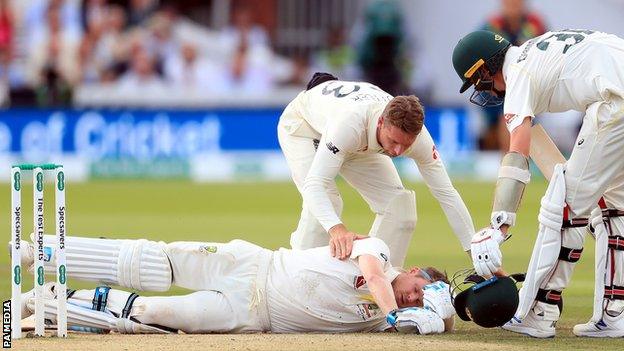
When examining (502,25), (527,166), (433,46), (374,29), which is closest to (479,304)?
(527,166)

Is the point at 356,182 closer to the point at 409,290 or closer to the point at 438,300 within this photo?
the point at 409,290

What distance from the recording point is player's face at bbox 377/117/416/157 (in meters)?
5.89

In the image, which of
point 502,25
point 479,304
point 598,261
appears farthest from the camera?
point 502,25

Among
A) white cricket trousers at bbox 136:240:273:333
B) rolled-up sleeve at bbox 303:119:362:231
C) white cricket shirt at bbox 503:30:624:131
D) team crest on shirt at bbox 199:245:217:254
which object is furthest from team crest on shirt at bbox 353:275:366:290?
white cricket shirt at bbox 503:30:624:131

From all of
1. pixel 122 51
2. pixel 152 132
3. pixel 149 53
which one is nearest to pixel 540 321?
pixel 152 132

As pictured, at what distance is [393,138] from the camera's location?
593 cm

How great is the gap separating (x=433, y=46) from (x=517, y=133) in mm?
13614

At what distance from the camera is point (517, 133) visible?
222 inches

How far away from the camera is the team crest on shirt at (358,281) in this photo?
566 cm

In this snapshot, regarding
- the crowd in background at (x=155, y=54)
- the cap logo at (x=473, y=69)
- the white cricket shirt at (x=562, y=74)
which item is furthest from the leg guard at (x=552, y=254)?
the crowd in background at (x=155, y=54)

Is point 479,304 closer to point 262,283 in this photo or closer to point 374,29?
point 262,283

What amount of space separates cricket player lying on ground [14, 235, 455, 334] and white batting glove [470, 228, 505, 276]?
23 cm

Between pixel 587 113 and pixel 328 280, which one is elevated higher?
pixel 587 113

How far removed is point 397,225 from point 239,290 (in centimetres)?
123
